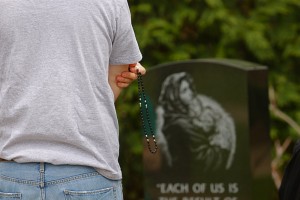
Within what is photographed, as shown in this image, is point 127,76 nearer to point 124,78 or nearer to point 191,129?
point 124,78

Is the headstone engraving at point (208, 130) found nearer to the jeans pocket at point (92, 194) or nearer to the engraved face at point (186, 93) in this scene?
the engraved face at point (186, 93)

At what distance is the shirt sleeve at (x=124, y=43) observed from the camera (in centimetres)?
257

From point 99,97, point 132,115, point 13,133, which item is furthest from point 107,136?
point 132,115

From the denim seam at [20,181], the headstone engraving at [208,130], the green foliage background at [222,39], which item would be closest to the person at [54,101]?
the denim seam at [20,181]

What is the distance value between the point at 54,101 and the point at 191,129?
2.89 metres

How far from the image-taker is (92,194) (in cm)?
245

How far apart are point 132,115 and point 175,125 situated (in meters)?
1.69

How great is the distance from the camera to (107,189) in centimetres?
250

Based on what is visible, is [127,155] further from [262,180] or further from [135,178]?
[262,180]

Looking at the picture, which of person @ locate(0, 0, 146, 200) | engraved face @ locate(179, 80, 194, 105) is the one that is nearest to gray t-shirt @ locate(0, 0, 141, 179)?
person @ locate(0, 0, 146, 200)

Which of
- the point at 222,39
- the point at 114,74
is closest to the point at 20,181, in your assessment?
the point at 114,74

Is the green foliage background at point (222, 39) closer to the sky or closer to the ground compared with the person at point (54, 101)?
closer to the ground

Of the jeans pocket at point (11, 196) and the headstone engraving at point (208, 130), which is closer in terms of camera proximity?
the jeans pocket at point (11, 196)

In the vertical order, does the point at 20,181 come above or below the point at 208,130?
above
